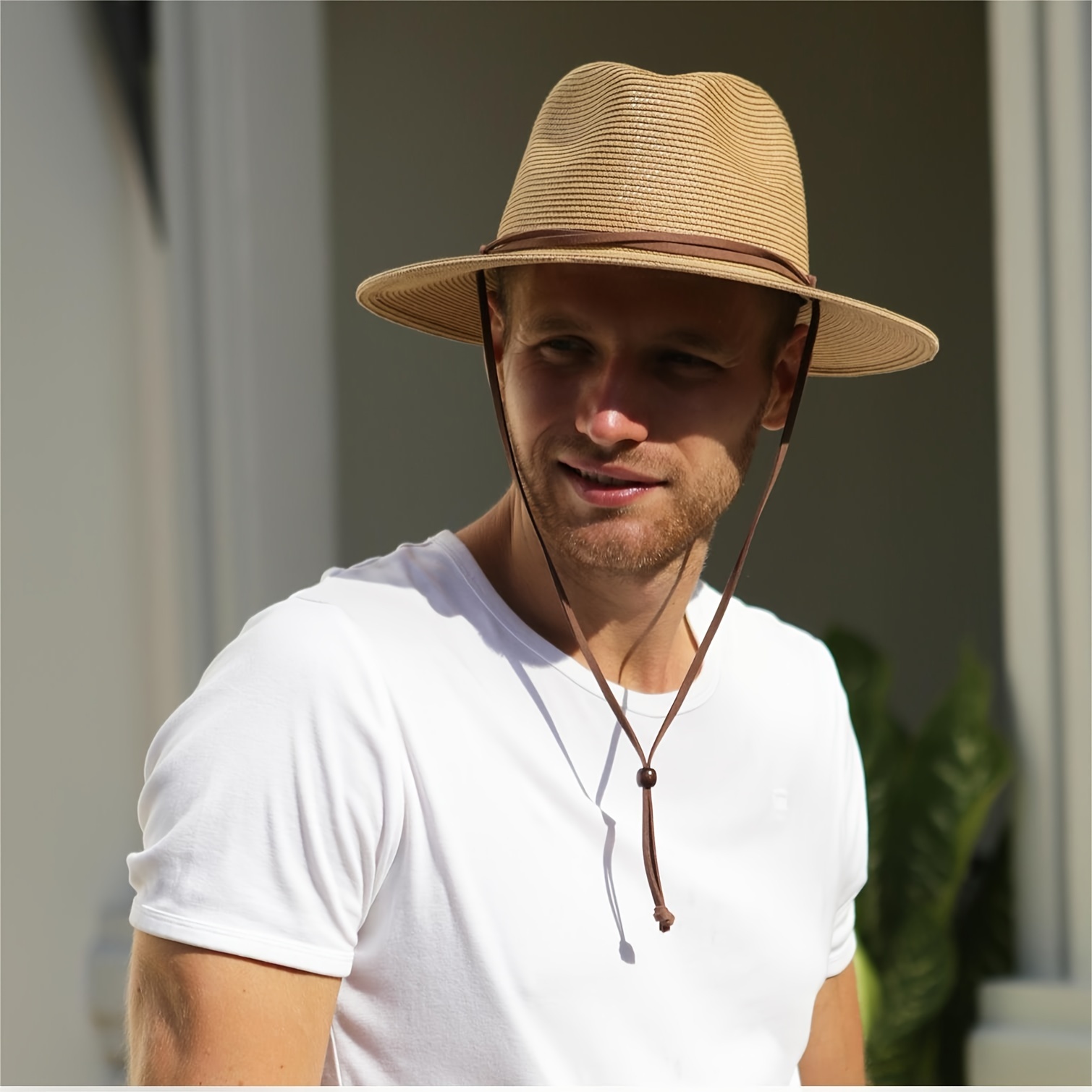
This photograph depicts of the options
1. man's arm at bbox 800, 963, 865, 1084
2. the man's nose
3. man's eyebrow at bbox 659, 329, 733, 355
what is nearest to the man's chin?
the man's nose

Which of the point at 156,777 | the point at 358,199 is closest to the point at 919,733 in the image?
the point at 156,777

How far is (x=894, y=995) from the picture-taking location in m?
3.13

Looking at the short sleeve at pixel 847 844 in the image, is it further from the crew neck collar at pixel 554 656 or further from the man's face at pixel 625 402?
the man's face at pixel 625 402

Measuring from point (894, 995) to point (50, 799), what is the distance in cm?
212

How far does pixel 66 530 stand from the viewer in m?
3.32

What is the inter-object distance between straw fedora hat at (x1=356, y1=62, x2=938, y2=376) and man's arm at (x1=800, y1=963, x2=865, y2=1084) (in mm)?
900

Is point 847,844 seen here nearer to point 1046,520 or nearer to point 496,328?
point 496,328

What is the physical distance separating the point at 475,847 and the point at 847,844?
651mm

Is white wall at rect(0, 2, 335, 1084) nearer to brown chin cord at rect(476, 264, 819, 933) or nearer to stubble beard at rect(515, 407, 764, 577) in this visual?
brown chin cord at rect(476, 264, 819, 933)

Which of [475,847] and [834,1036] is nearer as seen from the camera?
[475,847]

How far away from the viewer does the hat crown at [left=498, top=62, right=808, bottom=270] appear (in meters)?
1.49

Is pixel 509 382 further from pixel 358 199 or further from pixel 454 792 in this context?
pixel 358 199

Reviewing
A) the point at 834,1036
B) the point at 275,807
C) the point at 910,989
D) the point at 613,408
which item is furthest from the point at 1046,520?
the point at 275,807

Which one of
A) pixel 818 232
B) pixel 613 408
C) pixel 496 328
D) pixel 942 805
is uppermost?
pixel 818 232
